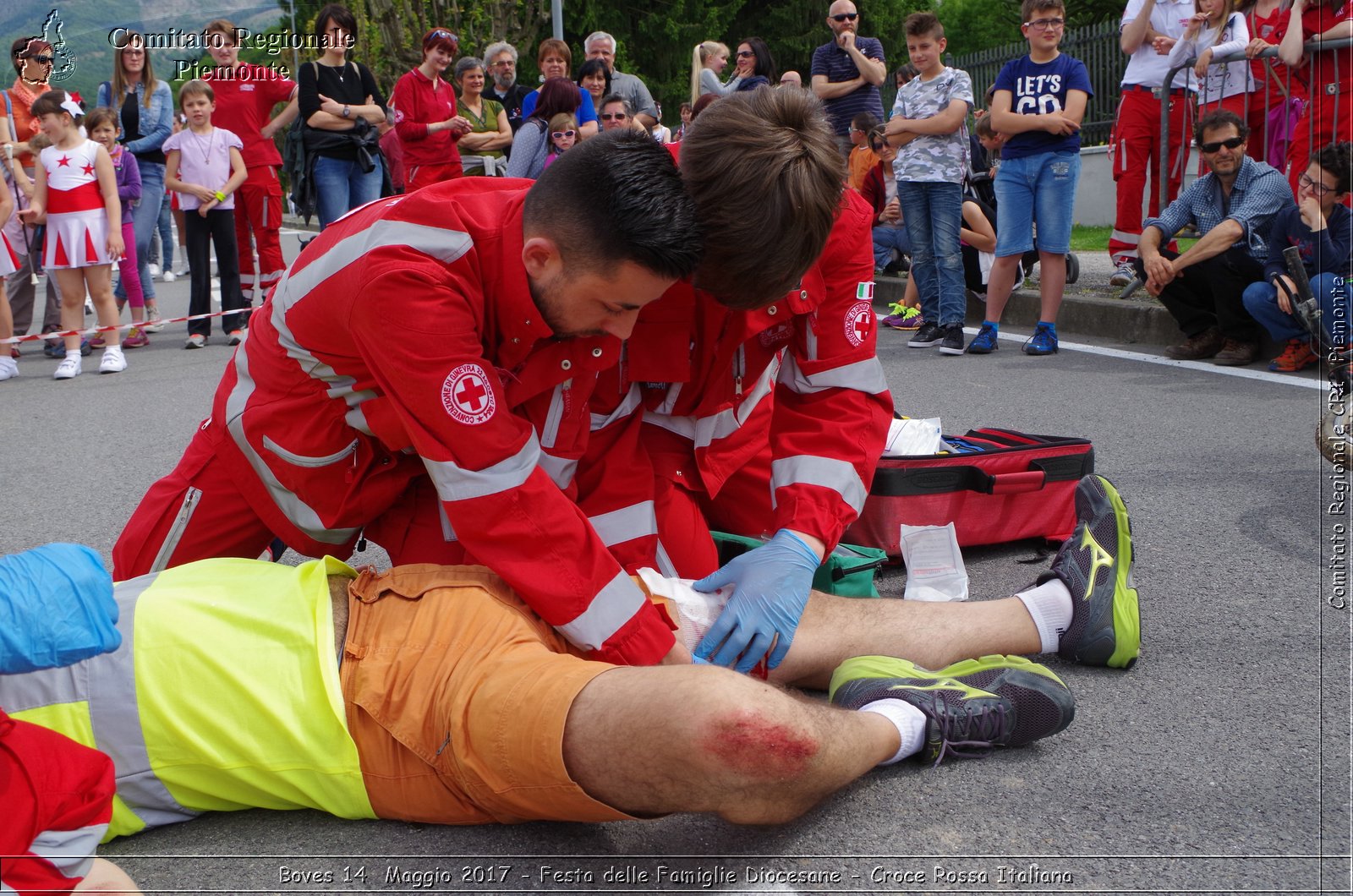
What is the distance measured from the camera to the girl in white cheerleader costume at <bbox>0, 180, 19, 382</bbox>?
25.5 feet

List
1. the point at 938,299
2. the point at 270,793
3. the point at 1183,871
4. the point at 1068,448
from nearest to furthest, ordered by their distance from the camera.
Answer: the point at 1183,871 < the point at 270,793 < the point at 1068,448 < the point at 938,299

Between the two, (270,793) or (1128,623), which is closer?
(270,793)

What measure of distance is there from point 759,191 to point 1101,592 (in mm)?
1165

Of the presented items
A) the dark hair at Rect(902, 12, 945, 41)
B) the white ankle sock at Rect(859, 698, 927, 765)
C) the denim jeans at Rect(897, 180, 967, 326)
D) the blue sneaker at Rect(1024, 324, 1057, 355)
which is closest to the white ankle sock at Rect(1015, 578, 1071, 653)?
the white ankle sock at Rect(859, 698, 927, 765)

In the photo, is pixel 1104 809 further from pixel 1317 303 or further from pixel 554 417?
pixel 1317 303

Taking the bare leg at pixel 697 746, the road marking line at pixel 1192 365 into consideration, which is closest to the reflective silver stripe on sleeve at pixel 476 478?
the bare leg at pixel 697 746

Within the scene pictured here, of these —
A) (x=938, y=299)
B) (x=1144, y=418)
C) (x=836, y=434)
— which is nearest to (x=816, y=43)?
(x=938, y=299)

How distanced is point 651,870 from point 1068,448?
203cm

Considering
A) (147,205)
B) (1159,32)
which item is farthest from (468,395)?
(147,205)

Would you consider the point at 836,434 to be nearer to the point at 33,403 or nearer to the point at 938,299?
the point at 938,299

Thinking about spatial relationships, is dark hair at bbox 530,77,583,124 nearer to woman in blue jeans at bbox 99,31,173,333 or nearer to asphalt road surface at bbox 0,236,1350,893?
woman in blue jeans at bbox 99,31,173,333

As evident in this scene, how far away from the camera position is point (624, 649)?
7.50ft

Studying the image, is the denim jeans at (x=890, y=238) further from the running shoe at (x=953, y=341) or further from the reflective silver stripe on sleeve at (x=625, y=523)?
the reflective silver stripe on sleeve at (x=625, y=523)

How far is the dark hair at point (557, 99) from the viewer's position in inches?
333
